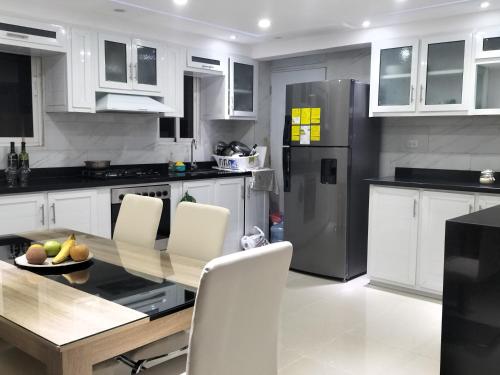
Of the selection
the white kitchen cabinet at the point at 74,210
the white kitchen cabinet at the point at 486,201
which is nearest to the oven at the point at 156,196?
the white kitchen cabinet at the point at 74,210

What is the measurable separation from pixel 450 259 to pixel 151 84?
127 inches

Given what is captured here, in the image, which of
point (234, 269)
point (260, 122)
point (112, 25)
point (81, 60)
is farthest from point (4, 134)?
point (234, 269)

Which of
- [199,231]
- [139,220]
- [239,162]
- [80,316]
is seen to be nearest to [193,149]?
[239,162]

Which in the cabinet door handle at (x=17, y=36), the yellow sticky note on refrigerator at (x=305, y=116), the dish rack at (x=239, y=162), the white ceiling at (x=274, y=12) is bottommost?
the dish rack at (x=239, y=162)

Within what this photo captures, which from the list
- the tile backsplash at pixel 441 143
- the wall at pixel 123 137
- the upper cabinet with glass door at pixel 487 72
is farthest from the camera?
the wall at pixel 123 137

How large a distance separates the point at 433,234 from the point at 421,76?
135 centimetres

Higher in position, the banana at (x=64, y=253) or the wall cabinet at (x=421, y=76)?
the wall cabinet at (x=421, y=76)

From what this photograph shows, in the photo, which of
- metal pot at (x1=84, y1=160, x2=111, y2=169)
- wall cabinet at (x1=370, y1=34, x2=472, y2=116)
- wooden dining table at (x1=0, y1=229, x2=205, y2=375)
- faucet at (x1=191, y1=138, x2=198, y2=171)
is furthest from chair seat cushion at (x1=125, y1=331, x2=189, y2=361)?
faucet at (x1=191, y1=138, x2=198, y2=171)

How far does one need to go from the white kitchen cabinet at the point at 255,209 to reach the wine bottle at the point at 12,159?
2297mm

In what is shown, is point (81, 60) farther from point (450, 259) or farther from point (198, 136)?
point (450, 259)

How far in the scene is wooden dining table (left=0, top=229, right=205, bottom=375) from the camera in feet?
4.74

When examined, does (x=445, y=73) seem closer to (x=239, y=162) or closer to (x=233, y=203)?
(x=239, y=162)

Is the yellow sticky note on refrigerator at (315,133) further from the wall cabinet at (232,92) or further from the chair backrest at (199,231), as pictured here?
the chair backrest at (199,231)

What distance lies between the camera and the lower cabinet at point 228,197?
4828mm
